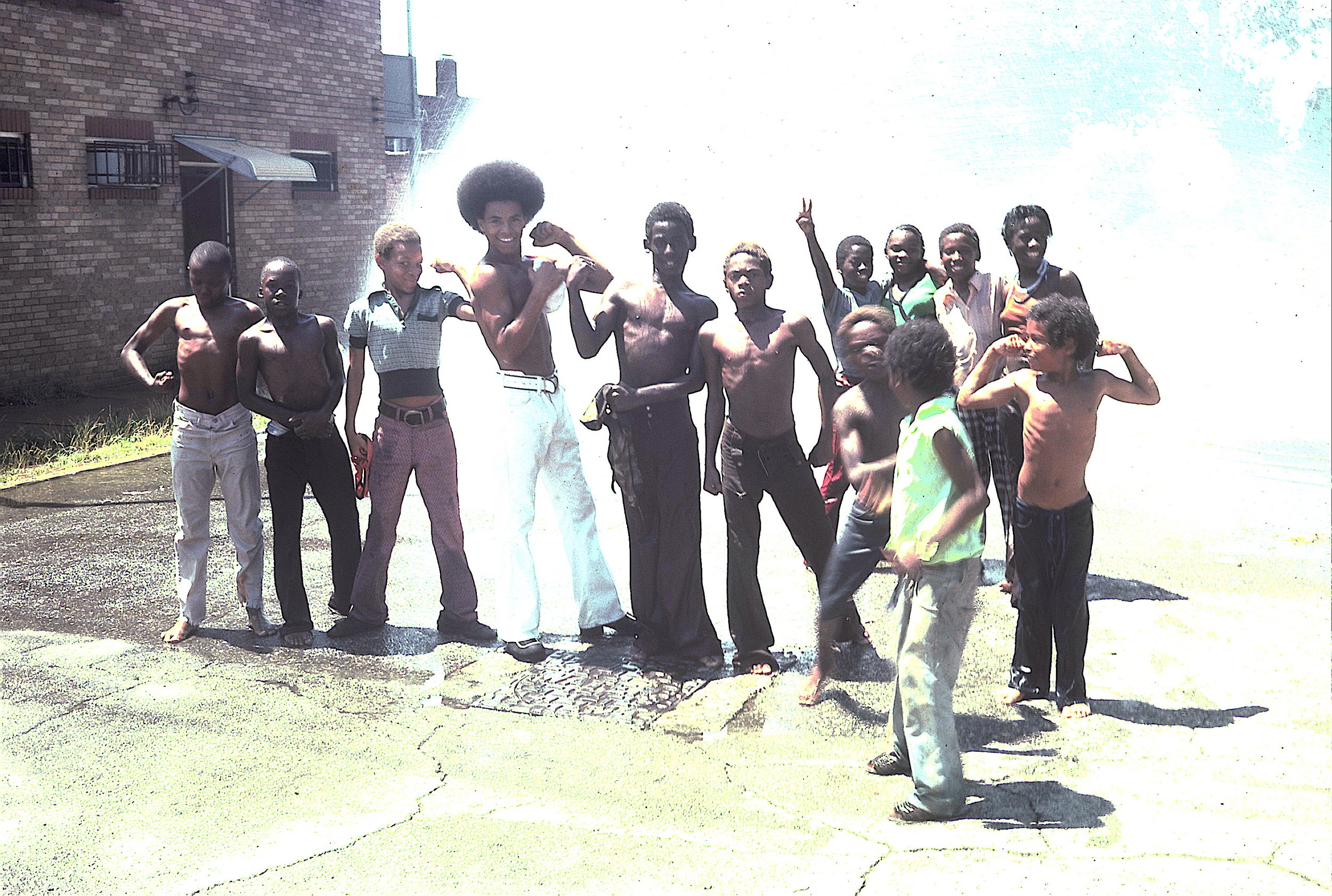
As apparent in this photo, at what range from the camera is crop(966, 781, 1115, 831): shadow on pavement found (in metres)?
3.64

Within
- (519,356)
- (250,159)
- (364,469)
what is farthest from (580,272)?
(250,159)

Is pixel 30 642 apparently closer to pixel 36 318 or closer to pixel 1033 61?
pixel 36 318

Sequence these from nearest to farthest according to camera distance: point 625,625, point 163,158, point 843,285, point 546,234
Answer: point 546,234 → point 625,625 → point 843,285 → point 163,158

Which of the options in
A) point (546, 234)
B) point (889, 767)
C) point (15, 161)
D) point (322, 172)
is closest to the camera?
point (889, 767)

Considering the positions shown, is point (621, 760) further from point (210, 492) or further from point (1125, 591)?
point (1125, 591)

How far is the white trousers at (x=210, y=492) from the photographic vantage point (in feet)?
17.6

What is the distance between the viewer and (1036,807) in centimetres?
376

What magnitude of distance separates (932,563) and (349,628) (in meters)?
2.93

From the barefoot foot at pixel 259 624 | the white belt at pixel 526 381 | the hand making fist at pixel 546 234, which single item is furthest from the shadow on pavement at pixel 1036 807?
the barefoot foot at pixel 259 624

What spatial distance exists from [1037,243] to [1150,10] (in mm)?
9949

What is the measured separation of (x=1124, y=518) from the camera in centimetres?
752

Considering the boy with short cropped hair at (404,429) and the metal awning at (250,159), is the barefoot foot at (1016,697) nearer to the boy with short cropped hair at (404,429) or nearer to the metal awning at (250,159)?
the boy with short cropped hair at (404,429)

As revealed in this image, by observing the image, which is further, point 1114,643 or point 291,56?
point 291,56

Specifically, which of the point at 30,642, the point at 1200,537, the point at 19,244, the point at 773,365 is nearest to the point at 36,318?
the point at 19,244
